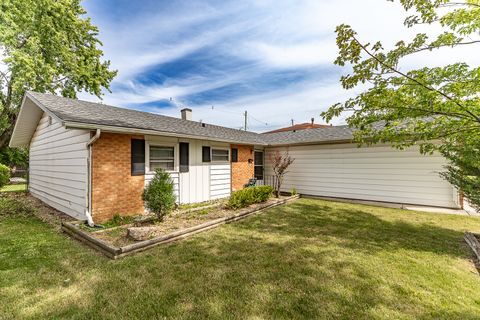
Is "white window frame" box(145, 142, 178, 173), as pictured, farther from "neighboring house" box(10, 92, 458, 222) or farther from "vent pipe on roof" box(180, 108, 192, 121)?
"vent pipe on roof" box(180, 108, 192, 121)

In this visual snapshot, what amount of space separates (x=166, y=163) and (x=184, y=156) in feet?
2.61

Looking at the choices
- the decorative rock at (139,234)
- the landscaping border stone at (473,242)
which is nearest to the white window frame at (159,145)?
the decorative rock at (139,234)

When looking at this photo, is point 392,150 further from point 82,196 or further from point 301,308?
point 82,196

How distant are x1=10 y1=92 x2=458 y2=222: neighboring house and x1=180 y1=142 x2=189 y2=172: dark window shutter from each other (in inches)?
1.6

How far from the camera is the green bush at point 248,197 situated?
7.69 m

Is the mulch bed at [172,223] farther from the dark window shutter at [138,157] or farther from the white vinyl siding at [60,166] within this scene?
the dark window shutter at [138,157]

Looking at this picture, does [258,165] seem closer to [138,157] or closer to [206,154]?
[206,154]

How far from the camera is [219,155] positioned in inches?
387

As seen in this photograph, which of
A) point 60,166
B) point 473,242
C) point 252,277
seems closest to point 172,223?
point 252,277

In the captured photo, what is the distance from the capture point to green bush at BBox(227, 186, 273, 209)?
769cm

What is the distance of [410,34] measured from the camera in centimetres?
433

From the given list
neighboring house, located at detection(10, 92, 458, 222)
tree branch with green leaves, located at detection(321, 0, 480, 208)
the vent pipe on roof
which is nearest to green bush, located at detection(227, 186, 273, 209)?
→ neighboring house, located at detection(10, 92, 458, 222)

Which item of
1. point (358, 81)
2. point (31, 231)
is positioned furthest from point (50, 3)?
point (358, 81)

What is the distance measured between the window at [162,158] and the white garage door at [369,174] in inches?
267
